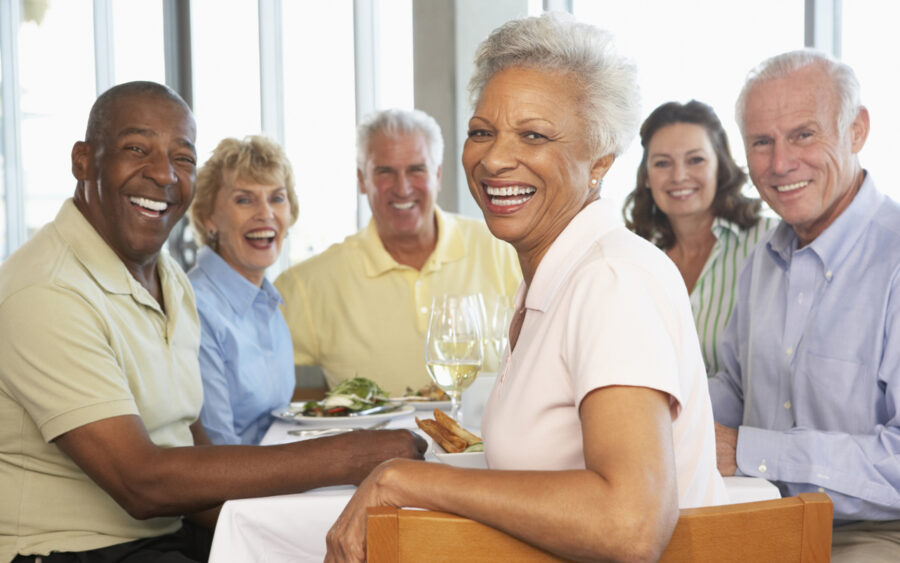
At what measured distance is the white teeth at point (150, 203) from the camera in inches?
69.4

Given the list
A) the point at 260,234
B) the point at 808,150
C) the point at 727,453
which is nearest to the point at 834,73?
the point at 808,150

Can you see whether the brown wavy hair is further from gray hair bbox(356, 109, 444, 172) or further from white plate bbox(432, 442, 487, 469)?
white plate bbox(432, 442, 487, 469)

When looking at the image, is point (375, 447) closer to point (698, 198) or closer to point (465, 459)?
point (465, 459)

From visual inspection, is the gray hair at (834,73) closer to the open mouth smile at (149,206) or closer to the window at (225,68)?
the open mouth smile at (149,206)

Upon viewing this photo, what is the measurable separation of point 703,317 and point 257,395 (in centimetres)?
145

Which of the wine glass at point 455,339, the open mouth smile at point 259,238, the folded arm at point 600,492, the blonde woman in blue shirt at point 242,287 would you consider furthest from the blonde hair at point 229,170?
the folded arm at point 600,492

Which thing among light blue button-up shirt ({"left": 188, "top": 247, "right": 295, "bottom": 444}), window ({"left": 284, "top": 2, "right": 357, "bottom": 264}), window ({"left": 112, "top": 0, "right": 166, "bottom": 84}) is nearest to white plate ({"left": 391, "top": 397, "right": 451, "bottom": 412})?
light blue button-up shirt ({"left": 188, "top": 247, "right": 295, "bottom": 444})

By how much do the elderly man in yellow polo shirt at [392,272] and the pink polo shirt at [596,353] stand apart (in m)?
1.87

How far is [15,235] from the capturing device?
16.7 ft

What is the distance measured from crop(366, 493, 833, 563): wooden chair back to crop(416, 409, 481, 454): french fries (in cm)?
62

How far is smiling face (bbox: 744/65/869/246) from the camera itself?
196cm

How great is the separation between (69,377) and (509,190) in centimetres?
82

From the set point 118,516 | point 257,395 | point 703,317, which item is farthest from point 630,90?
point 703,317

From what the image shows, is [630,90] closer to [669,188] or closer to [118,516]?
[118,516]
